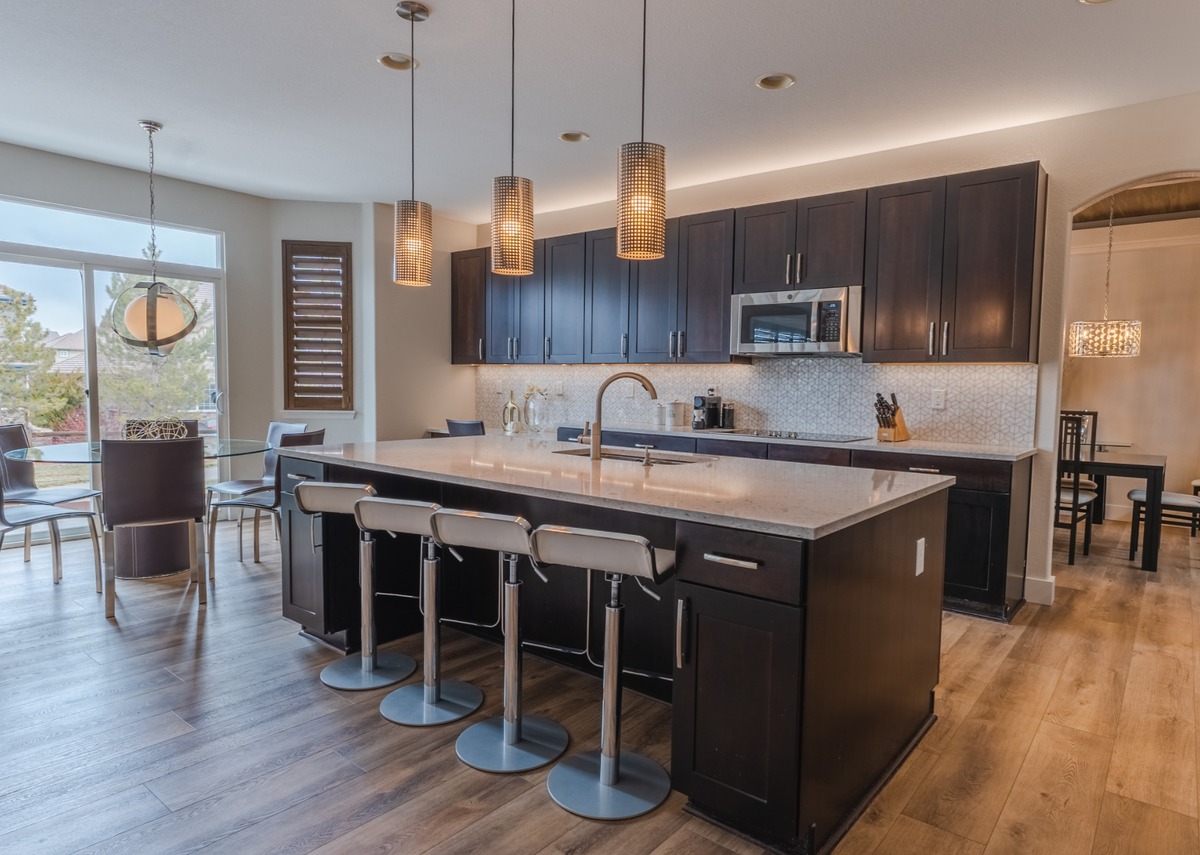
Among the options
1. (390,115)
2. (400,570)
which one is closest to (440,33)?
(390,115)

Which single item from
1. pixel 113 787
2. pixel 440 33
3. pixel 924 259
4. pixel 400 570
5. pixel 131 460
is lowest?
pixel 113 787

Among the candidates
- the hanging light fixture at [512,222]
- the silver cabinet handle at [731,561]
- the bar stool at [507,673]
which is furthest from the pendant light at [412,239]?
the silver cabinet handle at [731,561]

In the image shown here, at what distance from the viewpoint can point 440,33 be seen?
3000mm

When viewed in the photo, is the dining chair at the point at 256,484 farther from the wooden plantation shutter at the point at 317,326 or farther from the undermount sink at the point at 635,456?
the undermount sink at the point at 635,456

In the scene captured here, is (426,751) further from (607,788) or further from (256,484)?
(256,484)

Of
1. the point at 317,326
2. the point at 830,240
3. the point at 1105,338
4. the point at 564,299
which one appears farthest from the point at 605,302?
the point at 1105,338

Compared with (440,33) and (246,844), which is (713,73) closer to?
(440,33)

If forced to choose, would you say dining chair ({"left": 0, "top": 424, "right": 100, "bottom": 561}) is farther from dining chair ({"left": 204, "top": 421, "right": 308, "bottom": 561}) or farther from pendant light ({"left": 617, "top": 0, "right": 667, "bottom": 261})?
pendant light ({"left": 617, "top": 0, "right": 667, "bottom": 261})

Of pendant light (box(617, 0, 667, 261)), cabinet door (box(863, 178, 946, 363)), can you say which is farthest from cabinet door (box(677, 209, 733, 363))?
pendant light (box(617, 0, 667, 261))

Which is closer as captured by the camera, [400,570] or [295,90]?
[400,570]

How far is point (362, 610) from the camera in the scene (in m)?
2.82

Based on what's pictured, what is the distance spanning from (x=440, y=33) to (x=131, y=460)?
2617 mm

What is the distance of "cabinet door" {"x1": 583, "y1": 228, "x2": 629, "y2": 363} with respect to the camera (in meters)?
5.41

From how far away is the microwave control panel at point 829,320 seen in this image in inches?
168
